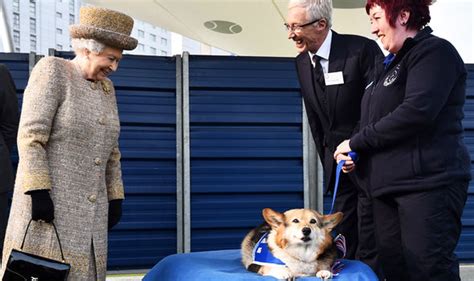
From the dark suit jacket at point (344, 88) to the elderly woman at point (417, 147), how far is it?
33cm

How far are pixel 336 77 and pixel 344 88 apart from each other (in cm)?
6

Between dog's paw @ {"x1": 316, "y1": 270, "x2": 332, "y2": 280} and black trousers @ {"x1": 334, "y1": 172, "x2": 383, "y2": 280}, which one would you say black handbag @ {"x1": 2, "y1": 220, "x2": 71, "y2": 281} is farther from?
black trousers @ {"x1": 334, "y1": 172, "x2": 383, "y2": 280}

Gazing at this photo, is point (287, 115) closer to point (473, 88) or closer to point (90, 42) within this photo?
point (473, 88)

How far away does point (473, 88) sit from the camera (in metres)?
A: 3.73

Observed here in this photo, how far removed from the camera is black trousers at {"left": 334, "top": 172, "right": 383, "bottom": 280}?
1.95 metres

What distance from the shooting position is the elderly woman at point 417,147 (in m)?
1.60

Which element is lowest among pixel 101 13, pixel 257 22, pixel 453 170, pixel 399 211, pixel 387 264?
pixel 387 264

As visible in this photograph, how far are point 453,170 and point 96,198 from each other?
1309 millimetres

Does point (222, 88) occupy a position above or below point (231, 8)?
below

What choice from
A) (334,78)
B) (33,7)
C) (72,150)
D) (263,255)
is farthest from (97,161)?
(33,7)

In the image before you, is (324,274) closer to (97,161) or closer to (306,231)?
(306,231)

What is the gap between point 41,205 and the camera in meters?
1.58

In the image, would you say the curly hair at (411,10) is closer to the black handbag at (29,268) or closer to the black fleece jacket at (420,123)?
the black fleece jacket at (420,123)

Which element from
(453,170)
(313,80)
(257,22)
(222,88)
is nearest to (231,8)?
(257,22)
